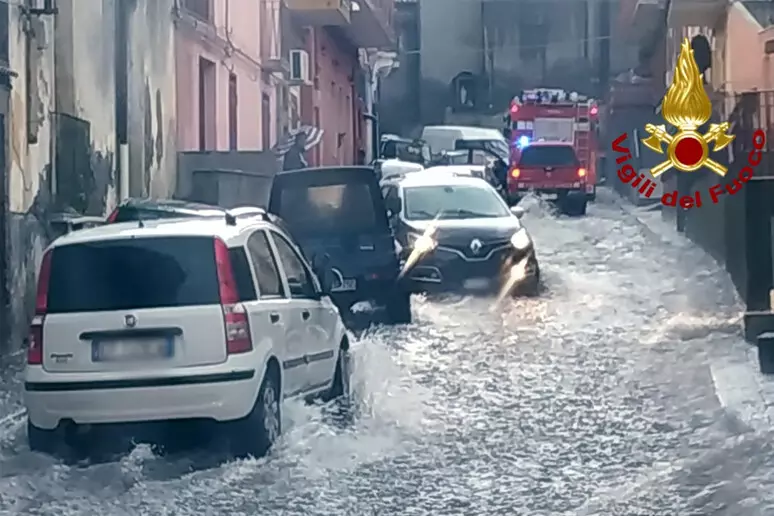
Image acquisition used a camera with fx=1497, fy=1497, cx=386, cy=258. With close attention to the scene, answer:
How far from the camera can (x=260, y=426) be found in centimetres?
905

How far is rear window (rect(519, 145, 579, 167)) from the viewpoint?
121 feet

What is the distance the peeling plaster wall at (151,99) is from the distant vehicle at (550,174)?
16771 mm

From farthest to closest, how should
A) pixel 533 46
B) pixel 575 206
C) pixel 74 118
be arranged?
1. pixel 533 46
2. pixel 575 206
3. pixel 74 118

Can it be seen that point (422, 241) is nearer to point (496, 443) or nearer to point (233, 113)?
point (233, 113)

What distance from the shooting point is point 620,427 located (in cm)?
1024

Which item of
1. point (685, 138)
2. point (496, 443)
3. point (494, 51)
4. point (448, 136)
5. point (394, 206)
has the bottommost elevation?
point (496, 443)

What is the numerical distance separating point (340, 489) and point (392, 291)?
7236mm

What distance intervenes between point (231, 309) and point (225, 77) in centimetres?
1620

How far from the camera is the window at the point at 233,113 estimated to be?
82.9 ft

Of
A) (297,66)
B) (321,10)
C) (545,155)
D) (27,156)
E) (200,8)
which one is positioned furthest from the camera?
(545,155)

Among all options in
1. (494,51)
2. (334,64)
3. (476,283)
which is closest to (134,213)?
(476,283)

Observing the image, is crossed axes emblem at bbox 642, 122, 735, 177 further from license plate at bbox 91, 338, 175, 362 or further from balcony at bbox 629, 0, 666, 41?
balcony at bbox 629, 0, 666, 41

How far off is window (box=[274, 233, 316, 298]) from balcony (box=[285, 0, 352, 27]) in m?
18.8

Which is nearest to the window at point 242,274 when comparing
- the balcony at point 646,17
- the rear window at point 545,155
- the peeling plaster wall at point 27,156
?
the peeling plaster wall at point 27,156
